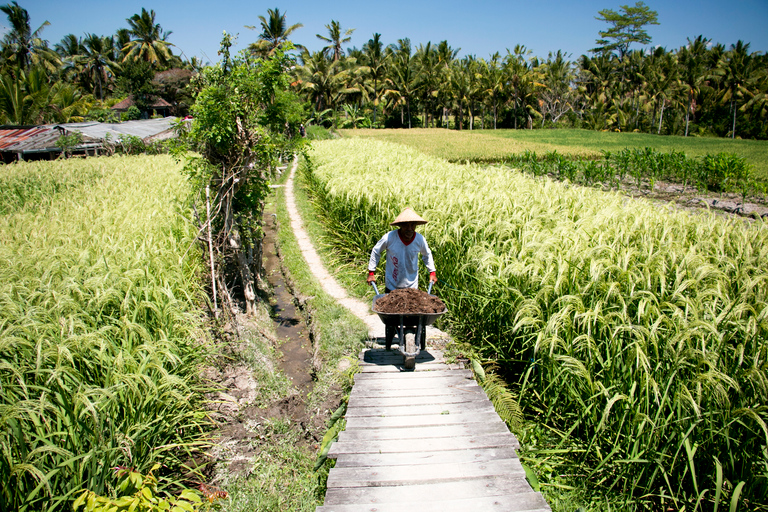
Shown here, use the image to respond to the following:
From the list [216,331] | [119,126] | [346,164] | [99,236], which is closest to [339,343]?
[216,331]

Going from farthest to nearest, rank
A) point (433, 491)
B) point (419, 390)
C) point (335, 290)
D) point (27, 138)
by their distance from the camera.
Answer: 1. point (27, 138)
2. point (335, 290)
3. point (419, 390)
4. point (433, 491)

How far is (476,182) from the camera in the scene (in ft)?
27.5

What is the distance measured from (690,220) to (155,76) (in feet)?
177

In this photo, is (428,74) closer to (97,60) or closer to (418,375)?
(97,60)

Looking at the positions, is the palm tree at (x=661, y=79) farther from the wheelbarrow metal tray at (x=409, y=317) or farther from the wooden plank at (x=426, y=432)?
the wooden plank at (x=426, y=432)

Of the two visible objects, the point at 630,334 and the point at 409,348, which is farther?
the point at 409,348

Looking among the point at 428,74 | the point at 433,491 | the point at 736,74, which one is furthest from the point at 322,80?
the point at 433,491

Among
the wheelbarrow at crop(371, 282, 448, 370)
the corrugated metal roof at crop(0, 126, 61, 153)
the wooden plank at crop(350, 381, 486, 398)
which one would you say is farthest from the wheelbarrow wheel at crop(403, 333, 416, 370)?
the corrugated metal roof at crop(0, 126, 61, 153)

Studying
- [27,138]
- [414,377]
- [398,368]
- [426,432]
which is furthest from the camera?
[27,138]

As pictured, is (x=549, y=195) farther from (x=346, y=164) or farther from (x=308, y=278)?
(x=346, y=164)

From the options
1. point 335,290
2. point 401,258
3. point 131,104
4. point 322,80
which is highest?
point 322,80

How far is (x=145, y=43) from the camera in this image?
50.1 m

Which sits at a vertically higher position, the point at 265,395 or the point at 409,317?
the point at 409,317

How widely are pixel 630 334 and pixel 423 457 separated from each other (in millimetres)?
1754
